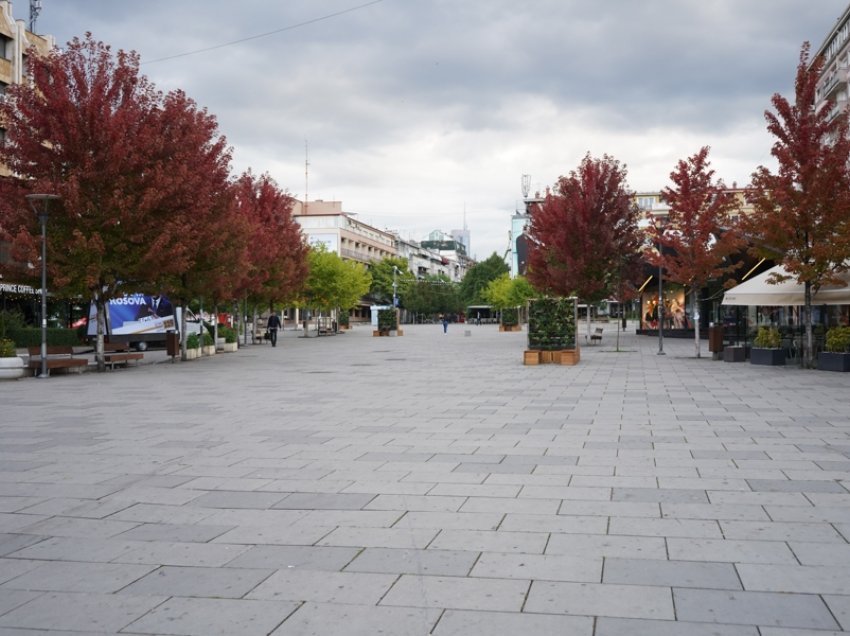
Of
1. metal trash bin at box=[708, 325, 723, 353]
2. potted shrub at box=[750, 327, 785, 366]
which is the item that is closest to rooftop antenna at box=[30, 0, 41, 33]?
metal trash bin at box=[708, 325, 723, 353]

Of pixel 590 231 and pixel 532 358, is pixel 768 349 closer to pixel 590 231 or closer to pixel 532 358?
pixel 532 358

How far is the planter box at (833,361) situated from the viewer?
19.5 metres

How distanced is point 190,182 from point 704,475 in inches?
712

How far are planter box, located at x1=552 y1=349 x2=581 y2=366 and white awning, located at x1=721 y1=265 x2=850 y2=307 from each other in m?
4.64

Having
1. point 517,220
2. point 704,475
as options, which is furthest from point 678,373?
point 517,220

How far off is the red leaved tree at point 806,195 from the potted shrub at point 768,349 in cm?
81

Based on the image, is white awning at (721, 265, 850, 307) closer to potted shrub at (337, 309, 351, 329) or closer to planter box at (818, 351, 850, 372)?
planter box at (818, 351, 850, 372)

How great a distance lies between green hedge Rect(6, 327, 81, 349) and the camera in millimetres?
34562

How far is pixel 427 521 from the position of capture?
5.64m

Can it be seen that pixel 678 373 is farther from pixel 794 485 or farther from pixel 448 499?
pixel 448 499

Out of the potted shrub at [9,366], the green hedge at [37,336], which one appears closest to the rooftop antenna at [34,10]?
the green hedge at [37,336]

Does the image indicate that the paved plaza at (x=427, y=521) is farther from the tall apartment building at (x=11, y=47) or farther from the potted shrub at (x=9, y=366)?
the tall apartment building at (x=11, y=47)

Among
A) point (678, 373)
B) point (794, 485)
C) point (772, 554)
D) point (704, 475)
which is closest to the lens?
point (772, 554)

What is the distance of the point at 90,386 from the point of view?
56.9ft
